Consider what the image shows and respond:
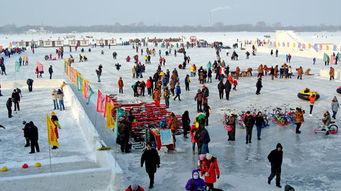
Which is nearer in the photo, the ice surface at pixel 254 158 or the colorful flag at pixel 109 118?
the ice surface at pixel 254 158

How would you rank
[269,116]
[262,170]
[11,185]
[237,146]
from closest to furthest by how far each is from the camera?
[11,185] → [262,170] → [237,146] → [269,116]

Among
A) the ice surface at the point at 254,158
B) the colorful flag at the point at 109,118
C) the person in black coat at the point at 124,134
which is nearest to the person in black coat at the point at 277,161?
the ice surface at the point at 254,158

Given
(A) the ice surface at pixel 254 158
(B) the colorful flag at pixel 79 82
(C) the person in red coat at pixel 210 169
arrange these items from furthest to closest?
1. (B) the colorful flag at pixel 79 82
2. (A) the ice surface at pixel 254 158
3. (C) the person in red coat at pixel 210 169

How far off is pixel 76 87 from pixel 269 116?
12.4 meters

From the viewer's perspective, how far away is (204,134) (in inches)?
384

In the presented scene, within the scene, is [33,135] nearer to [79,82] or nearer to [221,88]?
[221,88]

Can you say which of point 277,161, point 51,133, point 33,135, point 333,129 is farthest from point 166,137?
point 333,129

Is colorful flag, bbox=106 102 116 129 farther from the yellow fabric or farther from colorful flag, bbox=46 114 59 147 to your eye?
colorful flag, bbox=46 114 59 147

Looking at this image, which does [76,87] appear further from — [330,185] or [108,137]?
[330,185]

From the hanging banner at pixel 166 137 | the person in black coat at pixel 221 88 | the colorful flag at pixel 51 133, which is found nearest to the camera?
the colorful flag at pixel 51 133

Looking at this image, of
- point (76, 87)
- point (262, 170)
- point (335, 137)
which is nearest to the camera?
point (262, 170)

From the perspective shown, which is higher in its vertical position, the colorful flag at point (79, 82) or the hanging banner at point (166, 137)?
the colorful flag at point (79, 82)

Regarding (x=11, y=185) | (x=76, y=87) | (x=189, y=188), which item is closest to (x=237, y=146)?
(x=189, y=188)

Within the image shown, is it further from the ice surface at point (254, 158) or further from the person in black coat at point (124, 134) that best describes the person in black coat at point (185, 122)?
the person in black coat at point (124, 134)
